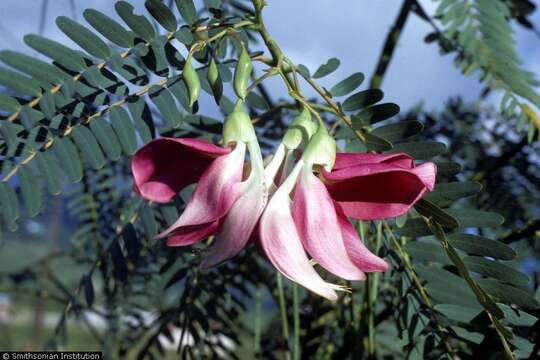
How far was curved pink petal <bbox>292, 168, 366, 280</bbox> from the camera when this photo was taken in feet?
1.10

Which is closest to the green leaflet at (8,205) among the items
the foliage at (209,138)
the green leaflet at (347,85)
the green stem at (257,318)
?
the foliage at (209,138)

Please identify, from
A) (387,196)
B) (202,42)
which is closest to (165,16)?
(202,42)

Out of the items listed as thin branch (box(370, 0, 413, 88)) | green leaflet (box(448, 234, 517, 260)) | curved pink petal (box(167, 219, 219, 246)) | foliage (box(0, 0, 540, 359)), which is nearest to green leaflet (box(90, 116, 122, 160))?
foliage (box(0, 0, 540, 359))

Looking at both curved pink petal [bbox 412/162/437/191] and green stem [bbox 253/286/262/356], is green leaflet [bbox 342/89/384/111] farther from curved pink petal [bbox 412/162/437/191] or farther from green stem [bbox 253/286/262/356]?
green stem [bbox 253/286/262/356]

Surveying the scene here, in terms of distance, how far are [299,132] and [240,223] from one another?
7 cm

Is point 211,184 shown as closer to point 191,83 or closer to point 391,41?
point 191,83

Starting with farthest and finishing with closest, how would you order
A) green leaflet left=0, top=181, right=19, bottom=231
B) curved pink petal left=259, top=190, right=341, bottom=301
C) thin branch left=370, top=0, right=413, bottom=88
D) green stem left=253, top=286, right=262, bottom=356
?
thin branch left=370, top=0, right=413, bottom=88
green stem left=253, top=286, right=262, bottom=356
green leaflet left=0, top=181, right=19, bottom=231
curved pink petal left=259, top=190, right=341, bottom=301

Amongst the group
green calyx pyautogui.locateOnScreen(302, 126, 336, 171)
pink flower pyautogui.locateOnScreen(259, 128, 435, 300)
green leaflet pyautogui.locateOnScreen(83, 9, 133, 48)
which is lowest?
pink flower pyautogui.locateOnScreen(259, 128, 435, 300)

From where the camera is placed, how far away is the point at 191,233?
37cm

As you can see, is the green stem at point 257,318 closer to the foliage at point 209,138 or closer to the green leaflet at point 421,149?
the foliage at point 209,138

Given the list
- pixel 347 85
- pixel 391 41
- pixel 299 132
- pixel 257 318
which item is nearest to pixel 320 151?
pixel 299 132

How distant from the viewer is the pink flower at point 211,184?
0.34 m

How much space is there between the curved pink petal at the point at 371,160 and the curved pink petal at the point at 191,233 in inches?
2.8

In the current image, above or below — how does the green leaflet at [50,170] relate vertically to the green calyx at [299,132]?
above
